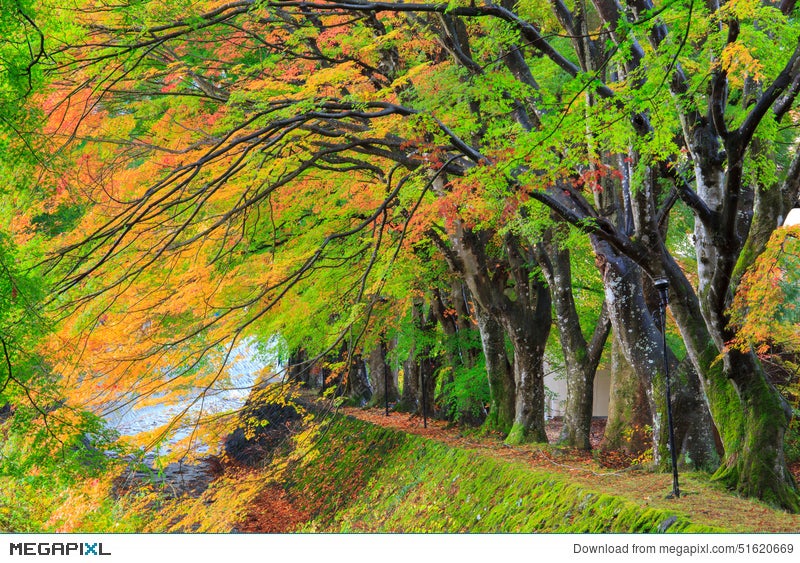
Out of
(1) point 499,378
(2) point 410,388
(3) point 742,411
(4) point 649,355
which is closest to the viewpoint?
(3) point 742,411

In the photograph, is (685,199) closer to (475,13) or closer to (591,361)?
(475,13)

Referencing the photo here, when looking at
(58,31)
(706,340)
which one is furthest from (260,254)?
(706,340)

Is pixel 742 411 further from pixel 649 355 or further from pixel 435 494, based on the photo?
pixel 435 494

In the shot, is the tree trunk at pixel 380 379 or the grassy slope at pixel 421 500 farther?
the tree trunk at pixel 380 379

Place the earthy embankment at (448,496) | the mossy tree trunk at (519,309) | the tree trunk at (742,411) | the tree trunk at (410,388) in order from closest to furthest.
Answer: the earthy embankment at (448,496) → the tree trunk at (742,411) → the mossy tree trunk at (519,309) → the tree trunk at (410,388)

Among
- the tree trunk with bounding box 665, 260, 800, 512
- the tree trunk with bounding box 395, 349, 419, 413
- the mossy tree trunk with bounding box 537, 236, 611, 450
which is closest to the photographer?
the tree trunk with bounding box 665, 260, 800, 512

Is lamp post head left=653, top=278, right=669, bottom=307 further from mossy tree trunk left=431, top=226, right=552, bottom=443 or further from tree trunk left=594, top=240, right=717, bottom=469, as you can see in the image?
mossy tree trunk left=431, top=226, right=552, bottom=443

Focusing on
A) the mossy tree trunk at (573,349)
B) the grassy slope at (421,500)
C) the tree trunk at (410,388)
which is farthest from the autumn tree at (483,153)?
the tree trunk at (410,388)

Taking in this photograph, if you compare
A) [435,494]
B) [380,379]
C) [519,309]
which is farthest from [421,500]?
[380,379]

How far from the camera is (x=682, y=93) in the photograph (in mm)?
7539

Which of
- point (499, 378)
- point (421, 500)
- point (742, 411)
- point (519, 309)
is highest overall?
point (519, 309)

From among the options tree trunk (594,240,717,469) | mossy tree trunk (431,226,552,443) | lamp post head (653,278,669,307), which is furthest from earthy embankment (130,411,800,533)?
lamp post head (653,278,669,307)
